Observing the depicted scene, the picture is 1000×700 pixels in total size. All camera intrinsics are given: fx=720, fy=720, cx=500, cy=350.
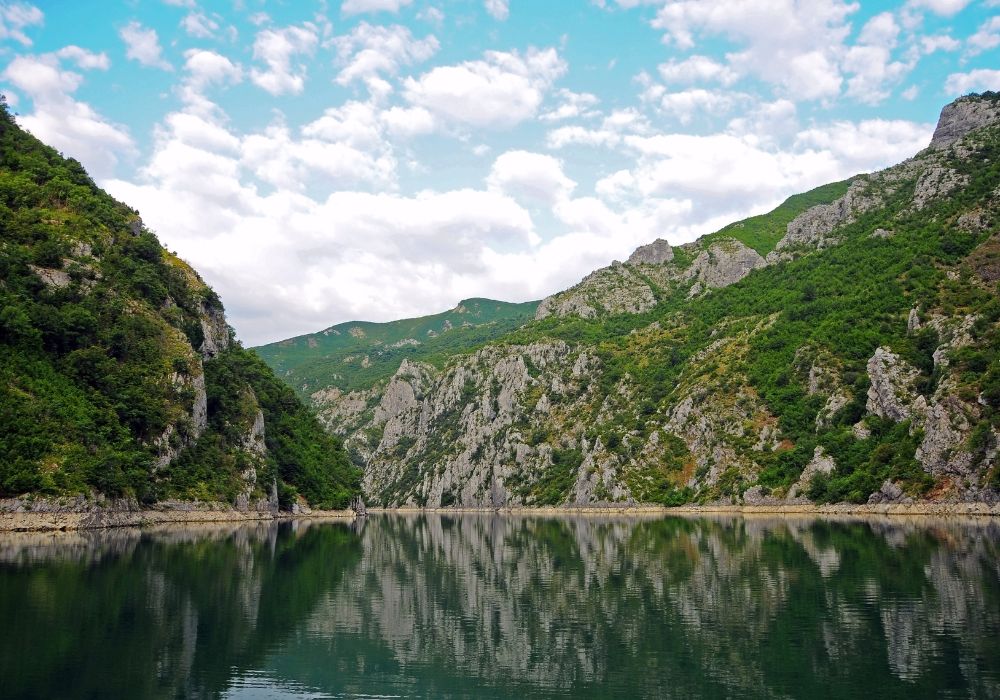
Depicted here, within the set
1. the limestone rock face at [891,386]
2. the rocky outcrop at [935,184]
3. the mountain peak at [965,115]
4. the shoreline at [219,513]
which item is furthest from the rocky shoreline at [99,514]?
the mountain peak at [965,115]

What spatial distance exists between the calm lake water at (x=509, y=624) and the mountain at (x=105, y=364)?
73.7 feet

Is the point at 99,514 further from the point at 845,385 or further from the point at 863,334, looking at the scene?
the point at 863,334

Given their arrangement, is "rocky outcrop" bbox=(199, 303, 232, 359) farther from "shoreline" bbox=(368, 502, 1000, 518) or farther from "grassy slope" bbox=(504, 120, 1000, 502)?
"grassy slope" bbox=(504, 120, 1000, 502)

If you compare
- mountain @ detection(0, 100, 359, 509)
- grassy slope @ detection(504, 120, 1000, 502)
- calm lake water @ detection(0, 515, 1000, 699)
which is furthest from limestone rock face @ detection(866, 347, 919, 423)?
mountain @ detection(0, 100, 359, 509)

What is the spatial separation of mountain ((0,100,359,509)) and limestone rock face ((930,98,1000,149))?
7157 inches

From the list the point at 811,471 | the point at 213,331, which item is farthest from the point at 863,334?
the point at 213,331

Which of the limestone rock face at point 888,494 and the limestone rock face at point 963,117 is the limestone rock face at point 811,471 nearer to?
the limestone rock face at point 888,494

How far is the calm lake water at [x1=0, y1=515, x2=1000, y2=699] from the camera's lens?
21250mm

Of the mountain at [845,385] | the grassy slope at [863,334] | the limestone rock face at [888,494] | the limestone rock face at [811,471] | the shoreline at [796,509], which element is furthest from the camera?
the limestone rock face at [811,471]

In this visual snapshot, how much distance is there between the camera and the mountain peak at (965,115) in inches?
7244

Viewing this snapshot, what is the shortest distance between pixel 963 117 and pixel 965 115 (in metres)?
0.66

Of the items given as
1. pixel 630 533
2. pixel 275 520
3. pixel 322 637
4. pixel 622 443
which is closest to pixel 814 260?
pixel 622 443

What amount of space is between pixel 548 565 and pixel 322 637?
1087 inches

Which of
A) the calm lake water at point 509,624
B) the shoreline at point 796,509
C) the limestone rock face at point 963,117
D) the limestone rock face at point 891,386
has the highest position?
the limestone rock face at point 963,117
